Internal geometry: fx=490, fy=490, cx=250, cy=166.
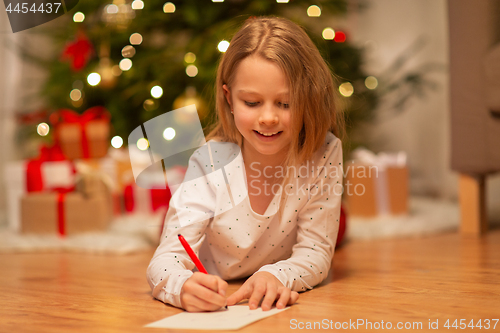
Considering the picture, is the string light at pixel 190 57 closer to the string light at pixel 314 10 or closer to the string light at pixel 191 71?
the string light at pixel 191 71

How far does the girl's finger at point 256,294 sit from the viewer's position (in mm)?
619

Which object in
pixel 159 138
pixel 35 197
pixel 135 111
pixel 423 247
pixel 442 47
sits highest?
pixel 442 47

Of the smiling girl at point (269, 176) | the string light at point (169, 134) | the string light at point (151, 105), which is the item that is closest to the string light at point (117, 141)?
the string light at point (151, 105)

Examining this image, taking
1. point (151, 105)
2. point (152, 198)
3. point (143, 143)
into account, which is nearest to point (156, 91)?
point (151, 105)

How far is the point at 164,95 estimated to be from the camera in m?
1.49

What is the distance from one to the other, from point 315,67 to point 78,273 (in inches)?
23.1

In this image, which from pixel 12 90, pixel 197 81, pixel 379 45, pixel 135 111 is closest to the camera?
pixel 197 81

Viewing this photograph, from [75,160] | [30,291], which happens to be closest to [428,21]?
[75,160]

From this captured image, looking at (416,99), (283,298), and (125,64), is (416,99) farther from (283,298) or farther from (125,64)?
(283,298)

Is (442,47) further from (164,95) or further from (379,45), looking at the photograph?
(164,95)

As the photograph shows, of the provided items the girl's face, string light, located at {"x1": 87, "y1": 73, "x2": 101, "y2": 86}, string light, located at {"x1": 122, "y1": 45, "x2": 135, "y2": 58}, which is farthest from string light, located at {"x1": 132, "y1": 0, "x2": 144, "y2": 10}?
the girl's face

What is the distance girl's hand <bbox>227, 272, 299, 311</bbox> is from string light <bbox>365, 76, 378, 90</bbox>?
1.14 m

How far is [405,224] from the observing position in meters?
1.37

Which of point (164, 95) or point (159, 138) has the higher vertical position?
point (164, 95)
